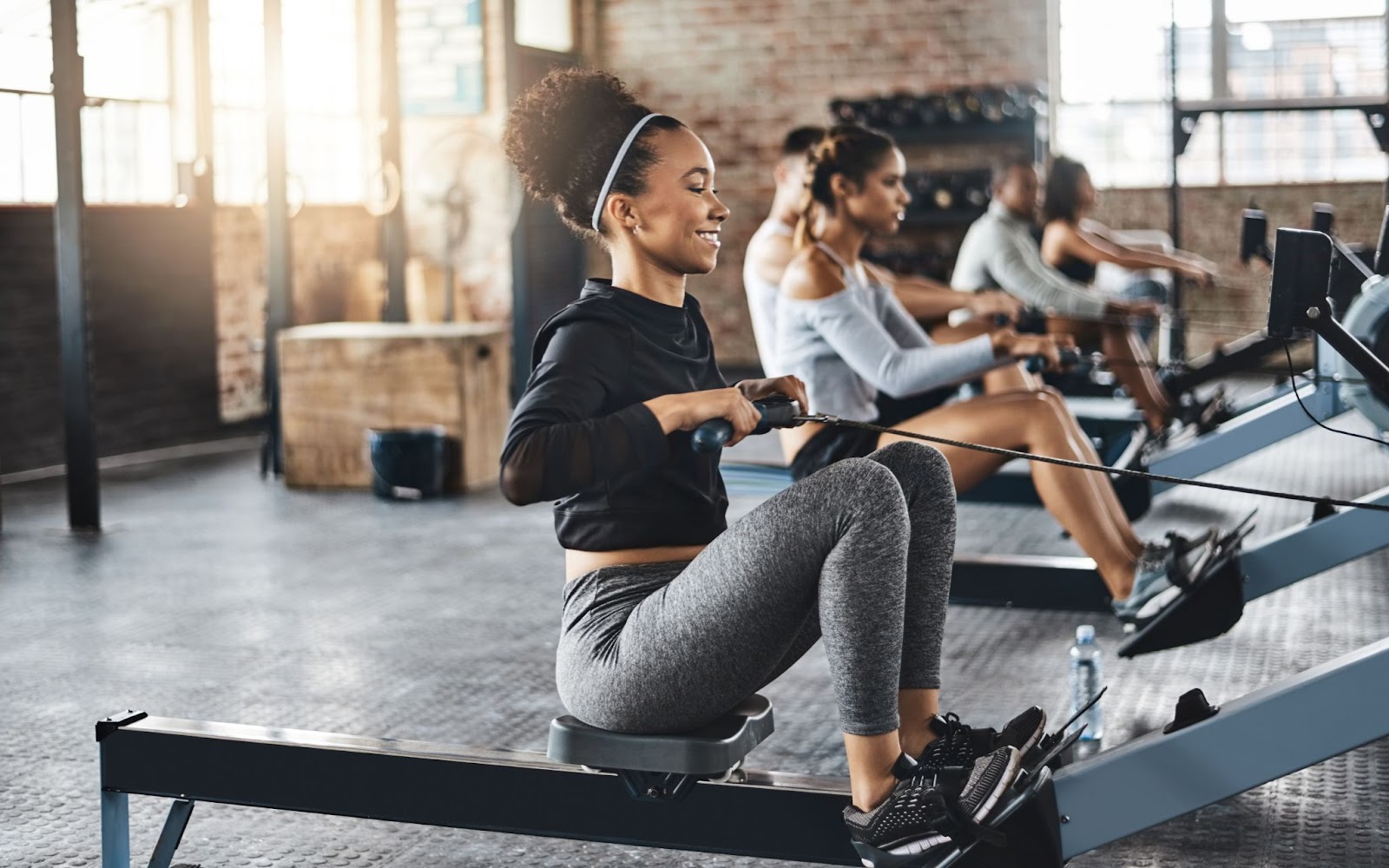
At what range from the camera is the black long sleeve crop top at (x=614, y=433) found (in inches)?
71.3

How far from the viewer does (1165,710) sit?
10.4 ft

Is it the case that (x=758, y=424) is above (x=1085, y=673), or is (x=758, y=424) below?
above

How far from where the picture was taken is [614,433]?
6.02 feet

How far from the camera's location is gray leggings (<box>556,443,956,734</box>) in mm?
1784

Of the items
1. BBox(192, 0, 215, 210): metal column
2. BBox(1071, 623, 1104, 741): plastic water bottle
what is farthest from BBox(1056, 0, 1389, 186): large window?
BBox(1071, 623, 1104, 741): plastic water bottle

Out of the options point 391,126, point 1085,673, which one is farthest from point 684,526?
point 391,126

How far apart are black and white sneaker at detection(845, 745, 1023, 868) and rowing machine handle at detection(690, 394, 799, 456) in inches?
17.8

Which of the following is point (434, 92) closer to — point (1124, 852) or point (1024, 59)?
point (1024, 59)

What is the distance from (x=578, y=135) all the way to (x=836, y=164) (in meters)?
1.67

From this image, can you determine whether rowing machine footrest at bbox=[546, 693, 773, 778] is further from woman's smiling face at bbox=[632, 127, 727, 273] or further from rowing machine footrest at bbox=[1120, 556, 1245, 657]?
rowing machine footrest at bbox=[1120, 556, 1245, 657]

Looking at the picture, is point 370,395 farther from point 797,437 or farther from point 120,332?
point 797,437

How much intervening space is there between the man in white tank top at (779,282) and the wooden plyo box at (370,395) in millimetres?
1871

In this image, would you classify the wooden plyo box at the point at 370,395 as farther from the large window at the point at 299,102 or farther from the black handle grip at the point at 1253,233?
the black handle grip at the point at 1253,233

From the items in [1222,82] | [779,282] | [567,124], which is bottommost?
[779,282]
